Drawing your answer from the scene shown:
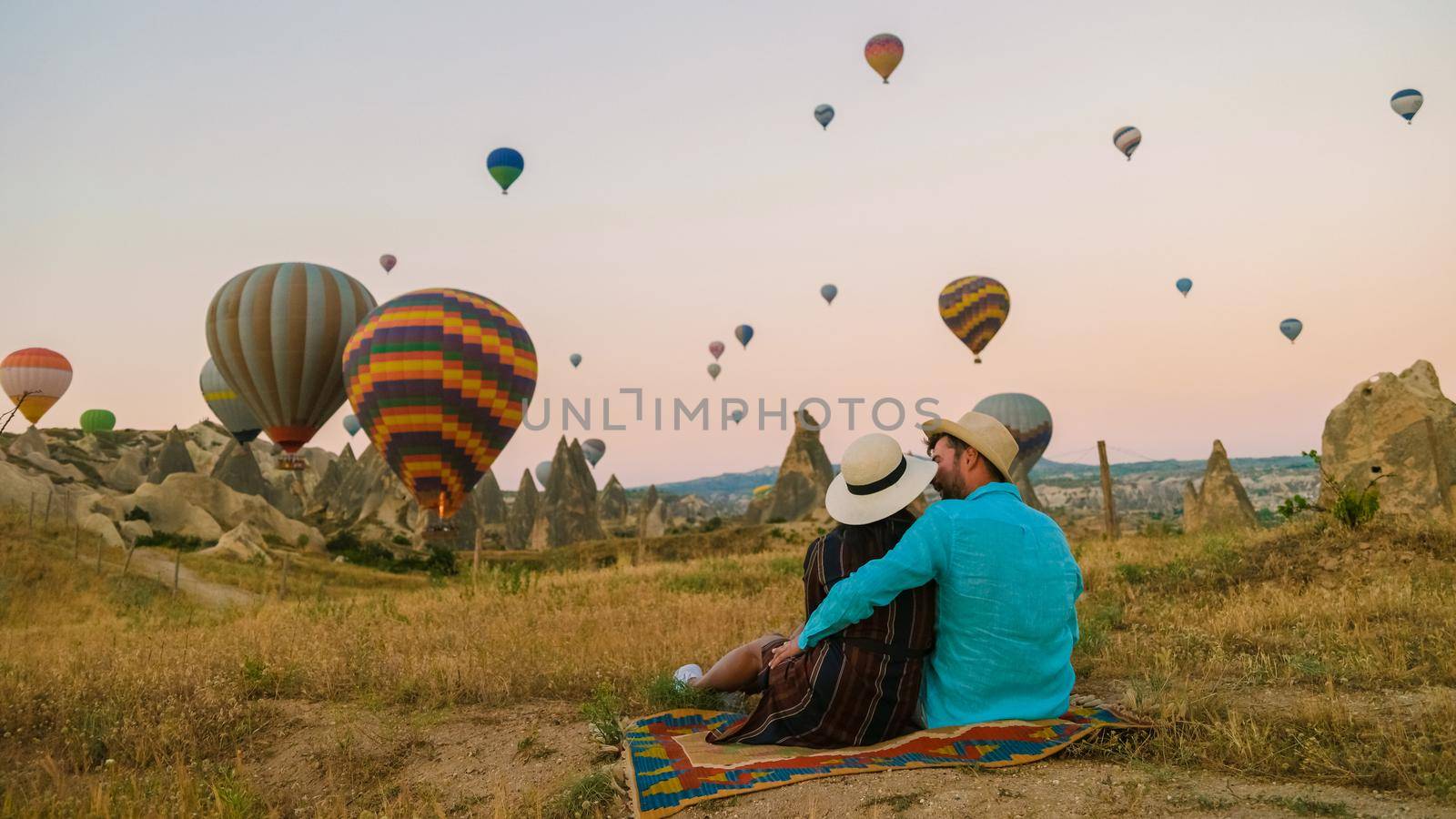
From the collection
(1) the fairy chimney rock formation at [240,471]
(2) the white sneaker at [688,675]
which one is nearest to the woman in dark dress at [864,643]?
(2) the white sneaker at [688,675]

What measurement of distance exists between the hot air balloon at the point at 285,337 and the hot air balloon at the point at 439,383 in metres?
5.15

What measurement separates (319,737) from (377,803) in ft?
4.35

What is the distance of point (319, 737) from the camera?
599 centimetres

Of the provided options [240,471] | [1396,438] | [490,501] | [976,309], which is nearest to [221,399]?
[240,471]

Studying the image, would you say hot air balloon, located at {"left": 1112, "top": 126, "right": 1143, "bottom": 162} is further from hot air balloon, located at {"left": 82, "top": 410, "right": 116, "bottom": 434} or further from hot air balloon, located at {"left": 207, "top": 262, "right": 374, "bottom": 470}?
hot air balloon, located at {"left": 82, "top": 410, "right": 116, "bottom": 434}

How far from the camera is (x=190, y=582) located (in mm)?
24625

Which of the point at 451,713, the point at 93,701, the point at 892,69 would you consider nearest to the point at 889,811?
the point at 451,713

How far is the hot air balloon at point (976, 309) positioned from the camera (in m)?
38.2

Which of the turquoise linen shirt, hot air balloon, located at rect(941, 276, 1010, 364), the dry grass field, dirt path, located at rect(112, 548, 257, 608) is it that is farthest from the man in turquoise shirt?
hot air balloon, located at rect(941, 276, 1010, 364)

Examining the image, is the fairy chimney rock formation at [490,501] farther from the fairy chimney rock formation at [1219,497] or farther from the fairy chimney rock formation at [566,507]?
the fairy chimney rock formation at [1219,497]

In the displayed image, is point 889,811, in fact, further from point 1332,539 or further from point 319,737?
point 1332,539

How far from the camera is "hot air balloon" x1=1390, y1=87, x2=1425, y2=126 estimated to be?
3369cm

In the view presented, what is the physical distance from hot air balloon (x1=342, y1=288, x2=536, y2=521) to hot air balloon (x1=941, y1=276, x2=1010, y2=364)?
19.7 metres

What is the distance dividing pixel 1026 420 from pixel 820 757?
187 ft
